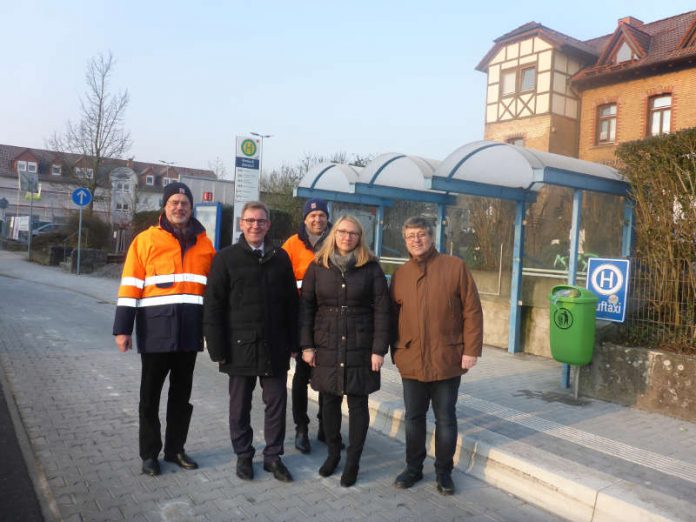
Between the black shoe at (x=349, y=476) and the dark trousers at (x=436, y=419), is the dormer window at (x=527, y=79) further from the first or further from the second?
the black shoe at (x=349, y=476)

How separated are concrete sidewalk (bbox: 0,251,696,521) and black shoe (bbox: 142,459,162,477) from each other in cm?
203

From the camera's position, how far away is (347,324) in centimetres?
392

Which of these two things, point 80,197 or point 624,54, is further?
point 624,54

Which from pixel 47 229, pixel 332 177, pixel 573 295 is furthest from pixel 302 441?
pixel 47 229

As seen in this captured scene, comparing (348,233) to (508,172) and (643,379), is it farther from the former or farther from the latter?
(508,172)

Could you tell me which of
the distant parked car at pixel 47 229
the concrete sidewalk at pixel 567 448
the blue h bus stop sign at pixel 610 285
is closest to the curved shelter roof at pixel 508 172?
the blue h bus stop sign at pixel 610 285

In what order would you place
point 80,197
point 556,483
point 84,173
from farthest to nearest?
point 84,173 → point 80,197 → point 556,483

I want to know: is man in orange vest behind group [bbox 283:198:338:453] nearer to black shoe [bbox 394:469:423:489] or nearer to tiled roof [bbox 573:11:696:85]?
black shoe [bbox 394:469:423:489]

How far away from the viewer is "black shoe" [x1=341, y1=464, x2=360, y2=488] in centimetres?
396

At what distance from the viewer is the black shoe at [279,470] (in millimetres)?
3990

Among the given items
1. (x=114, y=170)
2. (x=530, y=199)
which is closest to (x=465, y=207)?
(x=530, y=199)

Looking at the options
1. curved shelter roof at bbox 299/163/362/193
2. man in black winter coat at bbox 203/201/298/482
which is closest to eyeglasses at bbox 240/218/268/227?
man in black winter coat at bbox 203/201/298/482

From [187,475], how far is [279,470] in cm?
62

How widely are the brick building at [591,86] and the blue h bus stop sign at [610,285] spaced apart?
53.3ft
